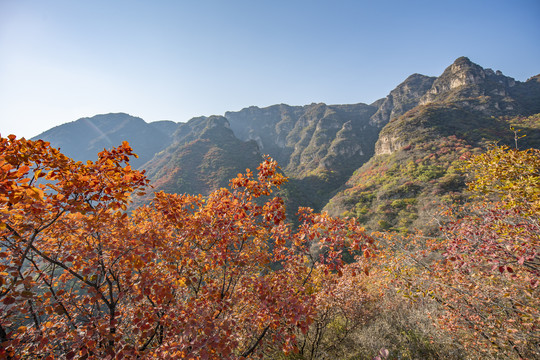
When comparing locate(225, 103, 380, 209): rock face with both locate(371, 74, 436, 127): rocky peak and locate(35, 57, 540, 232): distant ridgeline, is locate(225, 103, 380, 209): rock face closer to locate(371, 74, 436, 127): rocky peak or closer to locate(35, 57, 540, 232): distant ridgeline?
locate(35, 57, 540, 232): distant ridgeline

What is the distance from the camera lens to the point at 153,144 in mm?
137125

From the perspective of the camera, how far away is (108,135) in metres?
139

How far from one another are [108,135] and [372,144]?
16856cm

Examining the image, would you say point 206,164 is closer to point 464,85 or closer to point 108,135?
point 464,85

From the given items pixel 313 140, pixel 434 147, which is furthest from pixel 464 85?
pixel 313 140

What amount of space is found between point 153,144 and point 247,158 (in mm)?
95035

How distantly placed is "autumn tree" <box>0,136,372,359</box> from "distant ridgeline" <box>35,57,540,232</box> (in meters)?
5.13

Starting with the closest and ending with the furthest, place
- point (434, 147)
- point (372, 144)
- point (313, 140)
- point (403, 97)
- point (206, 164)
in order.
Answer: point (434, 147) < point (206, 164) < point (372, 144) < point (403, 97) < point (313, 140)

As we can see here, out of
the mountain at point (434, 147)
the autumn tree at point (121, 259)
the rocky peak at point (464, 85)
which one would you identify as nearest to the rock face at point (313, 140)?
the mountain at point (434, 147)

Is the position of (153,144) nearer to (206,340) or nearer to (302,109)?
(302,109)

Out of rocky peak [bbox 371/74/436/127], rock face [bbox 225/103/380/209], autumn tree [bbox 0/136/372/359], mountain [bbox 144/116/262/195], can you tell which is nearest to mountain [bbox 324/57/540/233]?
rock face [bbox 225/103/380/209]

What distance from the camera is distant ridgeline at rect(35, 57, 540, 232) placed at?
118 feet

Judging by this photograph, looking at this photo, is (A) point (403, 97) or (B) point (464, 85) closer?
(B) point (464, 85)

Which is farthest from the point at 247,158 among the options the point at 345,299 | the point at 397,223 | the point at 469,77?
the point at 469,77
